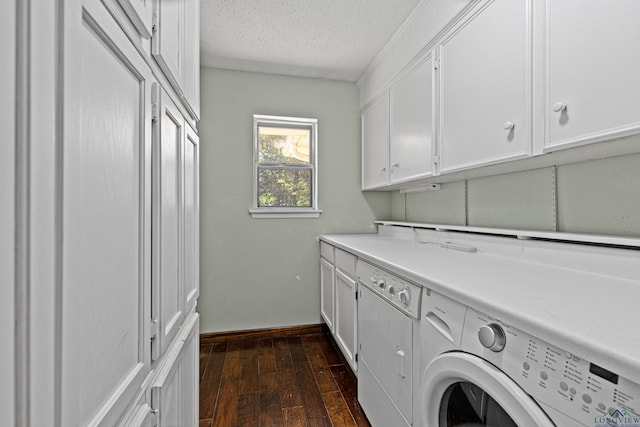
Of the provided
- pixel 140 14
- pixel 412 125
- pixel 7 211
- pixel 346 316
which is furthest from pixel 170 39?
pixel 346 316

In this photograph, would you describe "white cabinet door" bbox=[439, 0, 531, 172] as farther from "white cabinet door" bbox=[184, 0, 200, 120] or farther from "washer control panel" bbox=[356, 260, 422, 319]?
"white cabinet door" bbox=[184, 0, 200, 120]

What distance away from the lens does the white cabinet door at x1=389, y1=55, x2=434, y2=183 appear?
5.95 ft

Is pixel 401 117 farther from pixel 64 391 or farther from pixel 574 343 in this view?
pixel 64 391

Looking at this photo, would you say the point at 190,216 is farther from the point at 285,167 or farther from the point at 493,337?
the point at 285,167

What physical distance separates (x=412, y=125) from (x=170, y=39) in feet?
5.06

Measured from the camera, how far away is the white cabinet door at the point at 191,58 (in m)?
1.07

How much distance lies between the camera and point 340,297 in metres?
2.17

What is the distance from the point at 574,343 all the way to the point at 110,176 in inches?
35.1

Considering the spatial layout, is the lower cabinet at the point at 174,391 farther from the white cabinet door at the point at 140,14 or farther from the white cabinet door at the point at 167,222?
the white cabinet door at the point at 140,14

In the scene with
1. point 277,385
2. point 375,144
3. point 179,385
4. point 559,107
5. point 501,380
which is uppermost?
point 375,144

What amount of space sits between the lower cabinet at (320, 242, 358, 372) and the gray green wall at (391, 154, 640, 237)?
0.82 m

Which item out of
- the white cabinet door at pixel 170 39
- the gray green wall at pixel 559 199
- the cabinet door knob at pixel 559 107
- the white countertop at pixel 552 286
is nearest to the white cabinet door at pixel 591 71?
the cabinet door knob at pixel 559 107

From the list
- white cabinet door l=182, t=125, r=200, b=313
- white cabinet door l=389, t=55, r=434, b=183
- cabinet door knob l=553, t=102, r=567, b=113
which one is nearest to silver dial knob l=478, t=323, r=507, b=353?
cabinet door knob l=553, t=102, r=567, b=113

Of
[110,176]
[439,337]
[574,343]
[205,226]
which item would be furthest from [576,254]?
[205,226]
